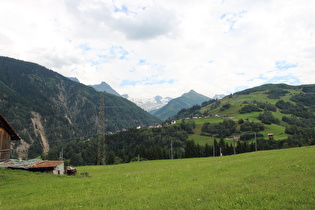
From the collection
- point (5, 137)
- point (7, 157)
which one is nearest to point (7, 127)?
point (5, 137)

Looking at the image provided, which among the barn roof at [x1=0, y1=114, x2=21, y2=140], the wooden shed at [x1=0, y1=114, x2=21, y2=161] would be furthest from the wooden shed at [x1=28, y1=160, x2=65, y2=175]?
the barn roof at [x1=0, y1=114, x2=21, y2=140]

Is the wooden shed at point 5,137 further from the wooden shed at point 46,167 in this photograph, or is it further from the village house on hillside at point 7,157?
the wooden shed at point 46,167

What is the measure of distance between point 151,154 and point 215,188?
109 m

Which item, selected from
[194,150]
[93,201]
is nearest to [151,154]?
[194,150]

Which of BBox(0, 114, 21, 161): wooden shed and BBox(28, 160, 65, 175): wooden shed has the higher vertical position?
BBox(0, 114, 21, 161): wooden shed

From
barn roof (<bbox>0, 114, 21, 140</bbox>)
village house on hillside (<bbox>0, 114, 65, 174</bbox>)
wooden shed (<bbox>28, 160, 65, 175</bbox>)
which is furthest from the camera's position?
wooden shed (<bbox>28, 160, 65, 175</bbox>)

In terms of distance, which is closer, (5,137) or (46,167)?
(5,137)

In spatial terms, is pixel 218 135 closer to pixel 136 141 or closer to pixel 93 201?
pixel 136 141

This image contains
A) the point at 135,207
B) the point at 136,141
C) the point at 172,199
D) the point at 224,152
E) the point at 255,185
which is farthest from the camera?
the point at 136,141

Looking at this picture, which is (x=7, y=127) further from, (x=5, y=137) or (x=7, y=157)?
(x=7, y=157)

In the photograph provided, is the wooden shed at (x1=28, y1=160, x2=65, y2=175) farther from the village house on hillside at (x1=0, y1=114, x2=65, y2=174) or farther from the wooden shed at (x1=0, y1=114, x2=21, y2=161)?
the wooden shed at (x1=0, y1=114, x2=21, y2=161)

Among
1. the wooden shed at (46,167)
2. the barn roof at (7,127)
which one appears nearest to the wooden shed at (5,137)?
the barn roof at (7,127)

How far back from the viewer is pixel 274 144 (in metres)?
131

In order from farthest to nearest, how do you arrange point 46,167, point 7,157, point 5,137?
point 7,157 < point 46,167 < point 5,137
